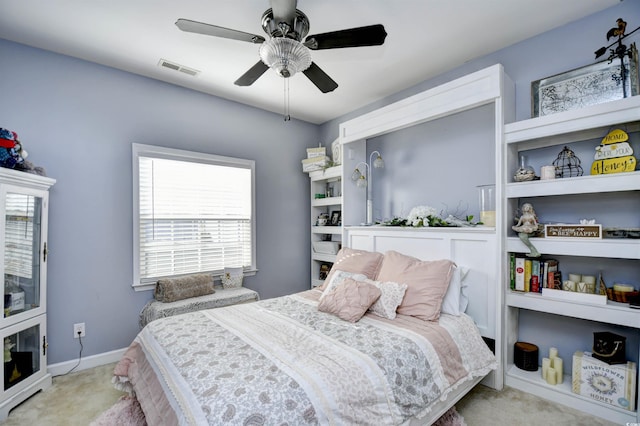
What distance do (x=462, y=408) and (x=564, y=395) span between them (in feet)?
2.37

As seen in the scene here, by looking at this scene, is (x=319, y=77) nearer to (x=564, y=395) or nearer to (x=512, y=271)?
(x=512, y=271)

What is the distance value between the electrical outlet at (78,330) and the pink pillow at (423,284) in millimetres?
2777

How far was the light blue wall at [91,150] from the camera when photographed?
2.57 metres

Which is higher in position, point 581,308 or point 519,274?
point 519,274

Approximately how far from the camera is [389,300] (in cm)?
223

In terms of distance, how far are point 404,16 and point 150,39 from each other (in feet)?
6.74

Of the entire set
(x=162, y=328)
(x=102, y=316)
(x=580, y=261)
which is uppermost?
(x=580, y=261)

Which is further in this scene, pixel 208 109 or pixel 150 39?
pixel 208 109

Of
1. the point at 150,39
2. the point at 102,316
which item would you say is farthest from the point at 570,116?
the point at 102,316

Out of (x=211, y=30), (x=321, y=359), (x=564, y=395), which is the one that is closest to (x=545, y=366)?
(x=564, y=395)

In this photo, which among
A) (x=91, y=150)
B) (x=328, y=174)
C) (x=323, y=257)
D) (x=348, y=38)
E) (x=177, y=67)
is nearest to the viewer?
(x=348, y=38)

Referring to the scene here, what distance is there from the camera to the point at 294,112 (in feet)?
13.5

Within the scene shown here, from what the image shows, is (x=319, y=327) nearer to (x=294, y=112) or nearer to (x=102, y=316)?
(x=102, y=316)

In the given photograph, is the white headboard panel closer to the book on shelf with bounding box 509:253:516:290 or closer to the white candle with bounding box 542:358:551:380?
the book on shelf with bounding box 509:253:516:290
